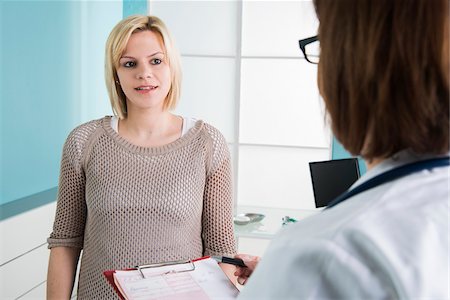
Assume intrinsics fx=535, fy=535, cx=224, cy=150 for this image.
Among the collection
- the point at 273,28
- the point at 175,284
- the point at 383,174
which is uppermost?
the point at 273,28

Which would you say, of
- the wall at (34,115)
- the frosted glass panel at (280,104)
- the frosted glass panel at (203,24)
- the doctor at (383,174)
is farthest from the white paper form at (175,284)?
the frosted glass panel at (203,24)

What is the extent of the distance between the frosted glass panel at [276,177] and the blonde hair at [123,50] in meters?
2.76

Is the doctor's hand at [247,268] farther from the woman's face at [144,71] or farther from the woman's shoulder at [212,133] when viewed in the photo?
the woman's face at [144,71]

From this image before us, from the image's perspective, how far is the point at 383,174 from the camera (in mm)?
563

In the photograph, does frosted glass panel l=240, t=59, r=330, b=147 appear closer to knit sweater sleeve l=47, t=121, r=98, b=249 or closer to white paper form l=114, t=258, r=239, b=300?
knit sweater sleeve l=47, t=121, r=98, b=249

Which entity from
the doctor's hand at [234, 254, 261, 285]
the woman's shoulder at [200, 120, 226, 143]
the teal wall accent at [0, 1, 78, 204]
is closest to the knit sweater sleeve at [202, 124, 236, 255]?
the woman's shoulder at [200, 120, 226, 143]

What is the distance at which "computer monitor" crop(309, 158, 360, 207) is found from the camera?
6.64ft

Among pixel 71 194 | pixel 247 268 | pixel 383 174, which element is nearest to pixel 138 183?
pixel 71 194

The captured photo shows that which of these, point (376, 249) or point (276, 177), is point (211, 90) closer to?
point (276, 177)

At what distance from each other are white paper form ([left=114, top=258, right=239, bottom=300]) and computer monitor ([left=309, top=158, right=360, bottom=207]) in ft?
2.88

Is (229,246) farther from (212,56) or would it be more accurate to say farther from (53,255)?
(212,56)

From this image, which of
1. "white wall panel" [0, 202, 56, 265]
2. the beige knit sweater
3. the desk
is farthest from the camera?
the desk

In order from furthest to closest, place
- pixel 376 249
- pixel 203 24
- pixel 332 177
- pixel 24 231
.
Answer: pixel 203 24 < pixel 24 231 < pixel 332 177 < pixel 376 249

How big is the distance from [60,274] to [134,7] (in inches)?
128
